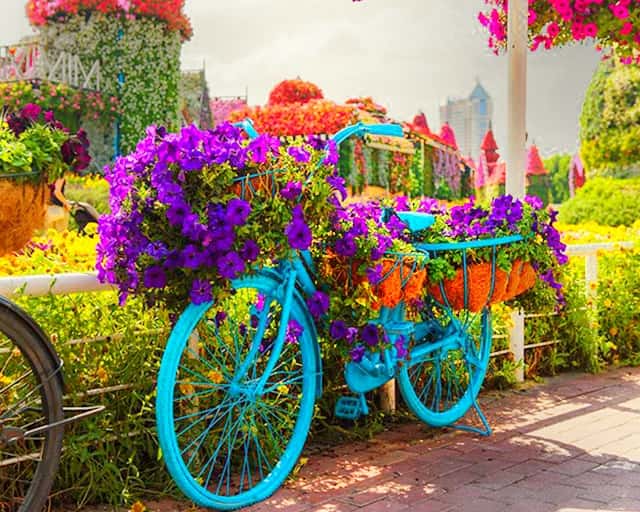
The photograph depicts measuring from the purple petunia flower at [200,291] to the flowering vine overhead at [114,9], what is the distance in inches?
868

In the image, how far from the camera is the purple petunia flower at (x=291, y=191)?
310 cm

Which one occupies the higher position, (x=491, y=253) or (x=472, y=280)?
(x=491, y=253)

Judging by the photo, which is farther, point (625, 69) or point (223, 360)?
point (625, 69)

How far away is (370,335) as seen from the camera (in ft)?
11.5

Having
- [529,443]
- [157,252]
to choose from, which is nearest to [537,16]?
[529,443]

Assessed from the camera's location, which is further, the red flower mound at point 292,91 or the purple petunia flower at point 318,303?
the red flower mound at point 292,91

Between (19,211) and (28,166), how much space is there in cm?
13

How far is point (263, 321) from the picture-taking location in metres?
3.23

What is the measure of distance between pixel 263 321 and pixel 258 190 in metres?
0.47

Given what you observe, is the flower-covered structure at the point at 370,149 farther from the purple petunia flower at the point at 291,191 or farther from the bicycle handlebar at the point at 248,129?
the purple petunia flower at the point at 291,191

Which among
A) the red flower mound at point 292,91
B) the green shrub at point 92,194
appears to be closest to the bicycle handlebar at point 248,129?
the green shrub at point 92,194

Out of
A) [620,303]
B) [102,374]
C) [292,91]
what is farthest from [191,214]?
[292,91]

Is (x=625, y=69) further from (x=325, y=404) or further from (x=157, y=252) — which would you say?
(x=157, y=252)

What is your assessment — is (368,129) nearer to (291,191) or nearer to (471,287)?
(291,191)
